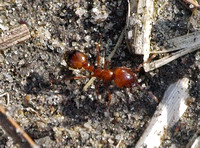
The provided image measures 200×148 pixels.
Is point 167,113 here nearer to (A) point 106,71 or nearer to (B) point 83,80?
(A) point 106,71

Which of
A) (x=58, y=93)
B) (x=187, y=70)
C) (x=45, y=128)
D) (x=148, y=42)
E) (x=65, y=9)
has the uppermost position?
(x=65, y=9)

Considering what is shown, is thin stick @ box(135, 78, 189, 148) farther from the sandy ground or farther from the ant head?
the ant head

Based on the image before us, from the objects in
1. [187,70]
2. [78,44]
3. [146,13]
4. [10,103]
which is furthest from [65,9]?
[187,70]

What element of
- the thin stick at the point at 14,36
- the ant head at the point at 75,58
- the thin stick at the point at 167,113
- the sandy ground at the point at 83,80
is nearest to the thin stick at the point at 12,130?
the sandy ground at the point at 83,80

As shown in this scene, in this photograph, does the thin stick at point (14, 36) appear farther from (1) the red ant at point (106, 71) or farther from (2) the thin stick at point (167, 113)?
(2) the thin stick at point (167, 113)

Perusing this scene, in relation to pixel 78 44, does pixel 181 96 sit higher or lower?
lower

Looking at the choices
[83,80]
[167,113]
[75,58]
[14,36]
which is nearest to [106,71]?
[83,80]

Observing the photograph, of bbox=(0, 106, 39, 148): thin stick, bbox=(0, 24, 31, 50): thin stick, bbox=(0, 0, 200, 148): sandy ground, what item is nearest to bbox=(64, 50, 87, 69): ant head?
bbox=(0, 0, 200, 148): sandy ground

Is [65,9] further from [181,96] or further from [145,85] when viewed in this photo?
[181,96]
